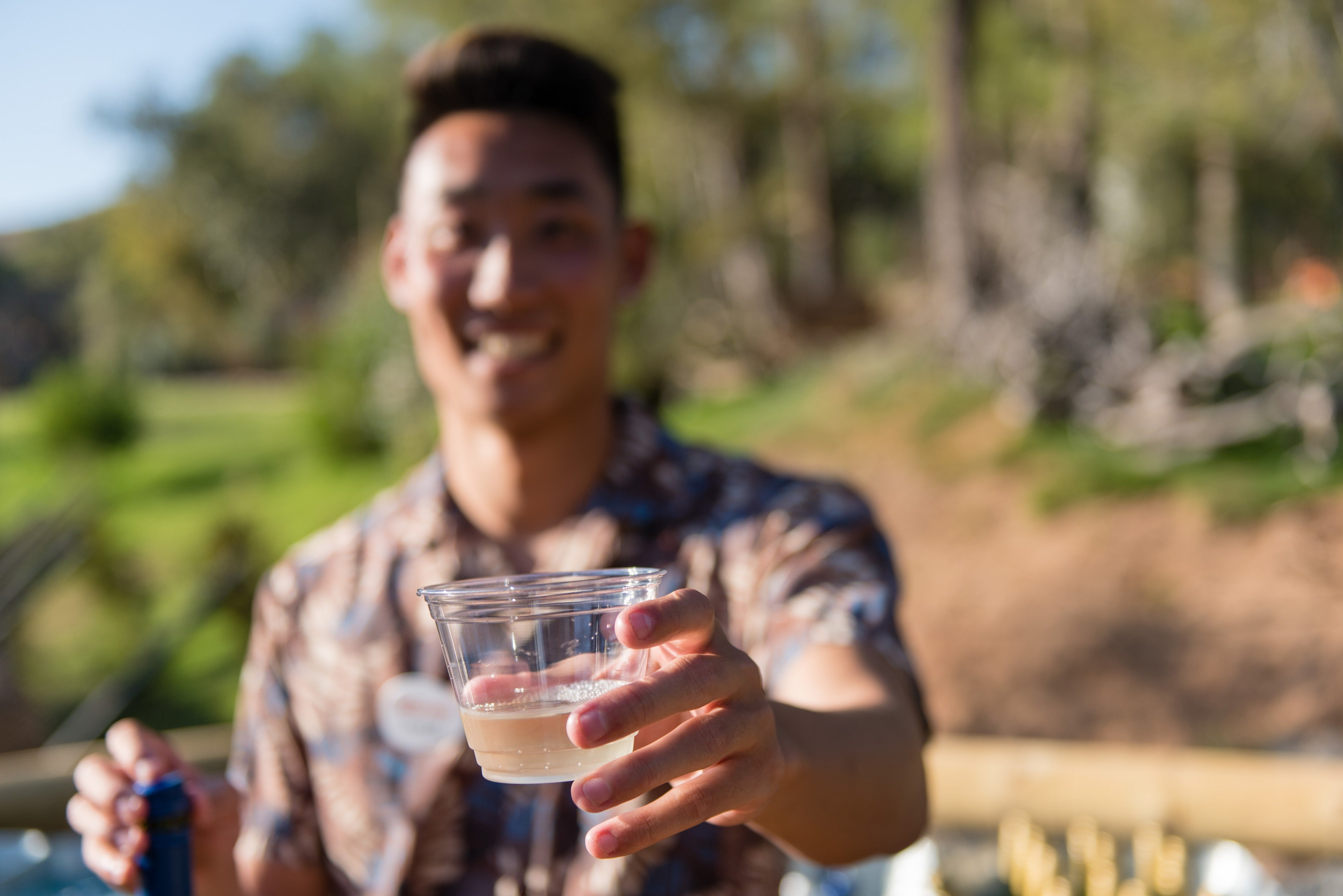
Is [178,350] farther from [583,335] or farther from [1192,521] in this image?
[583,335]

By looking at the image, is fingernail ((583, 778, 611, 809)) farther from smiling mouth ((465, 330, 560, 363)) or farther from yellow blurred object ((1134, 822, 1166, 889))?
yellow blurred object ((1134, 822, 1166, 889))

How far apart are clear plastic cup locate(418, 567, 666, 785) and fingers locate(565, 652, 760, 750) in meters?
0.04

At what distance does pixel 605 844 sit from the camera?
101 cm

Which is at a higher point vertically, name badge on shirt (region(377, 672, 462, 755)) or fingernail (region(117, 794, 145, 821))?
fingernail (region(117, 794, 145, 821))

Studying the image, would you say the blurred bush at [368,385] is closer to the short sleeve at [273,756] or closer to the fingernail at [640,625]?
the short sleeve at [273,756]

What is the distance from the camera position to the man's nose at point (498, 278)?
7.27 ft

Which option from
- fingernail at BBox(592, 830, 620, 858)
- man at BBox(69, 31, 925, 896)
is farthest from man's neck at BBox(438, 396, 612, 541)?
fingernail at BBox(592, 830, 620, 858)

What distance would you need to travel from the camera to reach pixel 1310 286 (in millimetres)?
17891

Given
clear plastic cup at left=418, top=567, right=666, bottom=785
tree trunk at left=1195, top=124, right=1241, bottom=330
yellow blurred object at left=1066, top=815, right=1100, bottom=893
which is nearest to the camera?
clear plastic cup at left=418, top=567, right=666, bottom=785

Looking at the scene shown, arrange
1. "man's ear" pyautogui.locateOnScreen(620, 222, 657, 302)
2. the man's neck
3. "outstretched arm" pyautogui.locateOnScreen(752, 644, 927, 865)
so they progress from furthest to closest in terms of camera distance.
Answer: "man's ear" pyautogui.locateOnScreen(620, 222, 657, 302)
the man's neck
"outstretched arm" pyautogui.locateOnScreen(752, 644, 927, 865)

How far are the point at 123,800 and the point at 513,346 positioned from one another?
1.05 metres

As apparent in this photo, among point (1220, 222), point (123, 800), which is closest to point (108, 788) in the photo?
point (123, 800)

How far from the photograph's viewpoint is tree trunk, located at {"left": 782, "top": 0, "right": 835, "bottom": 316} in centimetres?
1941

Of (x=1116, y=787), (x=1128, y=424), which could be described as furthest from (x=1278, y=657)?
(x=1116, y=787)
